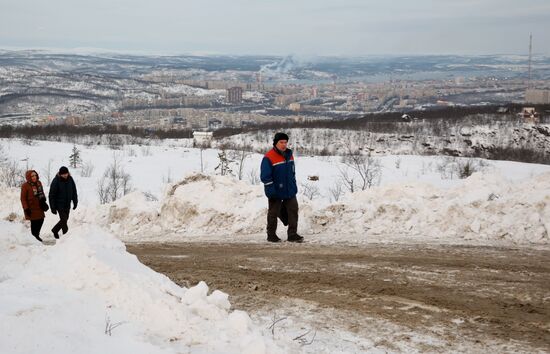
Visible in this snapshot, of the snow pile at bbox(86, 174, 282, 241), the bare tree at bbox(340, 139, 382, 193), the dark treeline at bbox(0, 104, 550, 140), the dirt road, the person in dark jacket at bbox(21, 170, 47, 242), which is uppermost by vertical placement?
the person in dark jacket at bbox(21, 170, 47, 242)

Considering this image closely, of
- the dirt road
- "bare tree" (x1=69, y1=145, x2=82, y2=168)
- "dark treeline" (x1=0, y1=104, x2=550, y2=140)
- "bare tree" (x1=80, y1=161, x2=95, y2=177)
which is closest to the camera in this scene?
the dirt road

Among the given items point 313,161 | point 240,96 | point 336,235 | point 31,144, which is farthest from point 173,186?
point 240,96

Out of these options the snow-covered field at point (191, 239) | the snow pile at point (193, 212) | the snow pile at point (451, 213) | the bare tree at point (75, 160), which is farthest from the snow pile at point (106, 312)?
the bare tree at point (75, 160)

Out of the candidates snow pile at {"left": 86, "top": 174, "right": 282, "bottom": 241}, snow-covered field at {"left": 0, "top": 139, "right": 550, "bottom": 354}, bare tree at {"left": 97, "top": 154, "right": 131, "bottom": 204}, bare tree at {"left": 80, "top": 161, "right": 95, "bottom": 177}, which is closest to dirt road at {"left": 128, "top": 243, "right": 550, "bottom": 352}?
snow-covered field at {"left": 0, "top": 139, "right": 550, "bottom": 354}

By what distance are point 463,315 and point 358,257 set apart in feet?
8.99

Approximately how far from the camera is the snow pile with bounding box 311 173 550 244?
29.9 feet

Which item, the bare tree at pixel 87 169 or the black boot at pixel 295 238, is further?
the bare tree at pixel 87 169

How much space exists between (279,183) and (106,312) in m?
5.44

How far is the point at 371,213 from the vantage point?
35.2 feet

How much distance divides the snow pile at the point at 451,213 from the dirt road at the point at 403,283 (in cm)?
108

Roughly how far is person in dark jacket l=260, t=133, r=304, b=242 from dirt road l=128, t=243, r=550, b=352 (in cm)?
77

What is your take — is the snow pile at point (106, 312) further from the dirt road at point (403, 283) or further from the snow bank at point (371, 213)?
the snow bank at point (371, 213)

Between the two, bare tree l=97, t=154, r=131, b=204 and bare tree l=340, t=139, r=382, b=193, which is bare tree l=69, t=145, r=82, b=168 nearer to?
bare tree l=97, t=154, r=131, b=204

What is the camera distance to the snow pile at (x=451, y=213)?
9.12 meters
